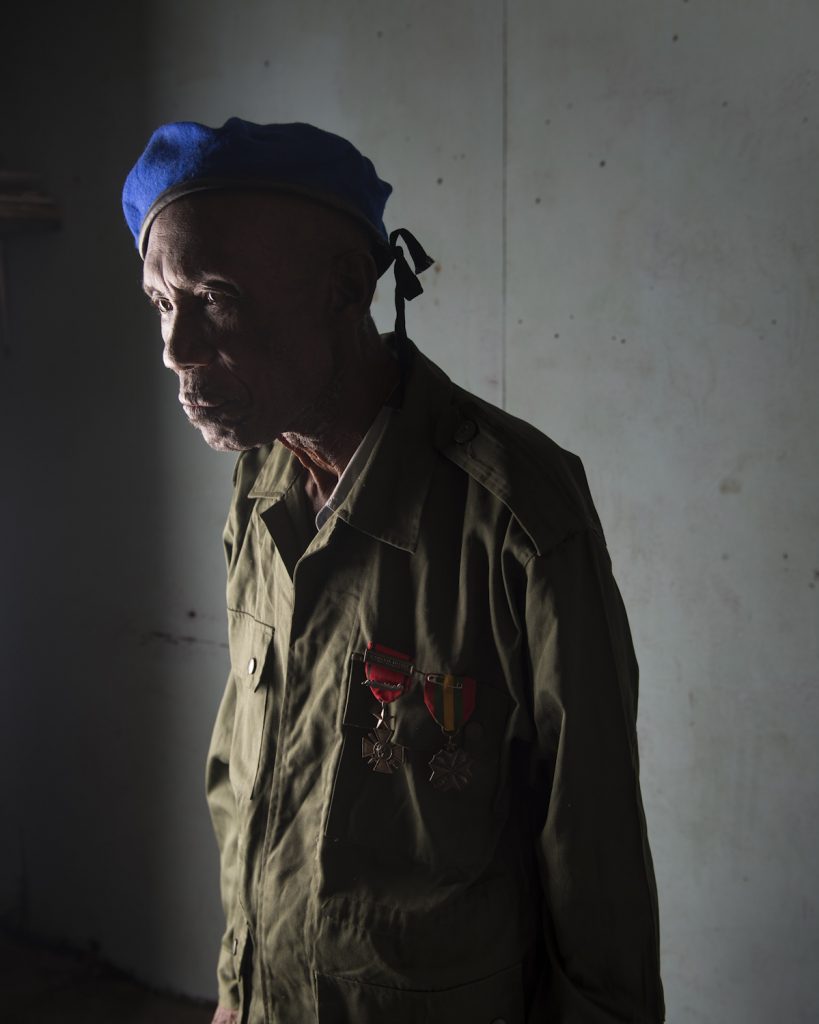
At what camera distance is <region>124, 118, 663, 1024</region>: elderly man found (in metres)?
0.94

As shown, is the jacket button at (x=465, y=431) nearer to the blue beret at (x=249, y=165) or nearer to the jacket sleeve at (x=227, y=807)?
the blue beret at (x=249, y=165)

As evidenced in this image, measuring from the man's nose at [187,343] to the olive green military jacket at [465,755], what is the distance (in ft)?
0.71

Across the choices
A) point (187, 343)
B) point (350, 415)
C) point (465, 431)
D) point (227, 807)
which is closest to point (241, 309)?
point (187, 343)

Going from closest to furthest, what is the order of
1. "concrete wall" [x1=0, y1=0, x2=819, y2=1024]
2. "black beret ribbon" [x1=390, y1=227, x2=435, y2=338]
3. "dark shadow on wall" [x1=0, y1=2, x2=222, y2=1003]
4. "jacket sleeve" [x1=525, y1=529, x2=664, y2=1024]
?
"jacket sleeve" [x1=525, y1=529, x2=664, y2=1024]
"black beret ribbon" [x1=390, y1=227, x2=435, y2=338]
"concrete wall" [x1=0, y1=0, x2=819, y2=1024]
"dark shadow on wall" [x1=0, y1=2, x2=222, y2=1003]

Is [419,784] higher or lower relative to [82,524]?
lower

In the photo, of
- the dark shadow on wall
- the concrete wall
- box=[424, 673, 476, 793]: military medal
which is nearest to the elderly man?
box=[424, 673, 476, 793]: military medal

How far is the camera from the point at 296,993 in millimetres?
1046

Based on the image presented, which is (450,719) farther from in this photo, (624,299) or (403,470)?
(624,299)

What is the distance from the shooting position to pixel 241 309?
972 millimetres

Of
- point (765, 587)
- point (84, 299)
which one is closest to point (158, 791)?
point (84, 299)

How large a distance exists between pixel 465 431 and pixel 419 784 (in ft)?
1.27

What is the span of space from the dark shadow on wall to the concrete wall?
0.01 meters

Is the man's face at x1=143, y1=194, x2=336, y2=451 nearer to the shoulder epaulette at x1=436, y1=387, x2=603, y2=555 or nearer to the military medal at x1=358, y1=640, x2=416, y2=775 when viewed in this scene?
the shoulder epaulette at x1=436, y1=387, x2=603, y2=555

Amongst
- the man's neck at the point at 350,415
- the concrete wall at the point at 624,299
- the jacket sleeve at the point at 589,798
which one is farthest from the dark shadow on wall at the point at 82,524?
the jacket sleeve at the point at 589,798
